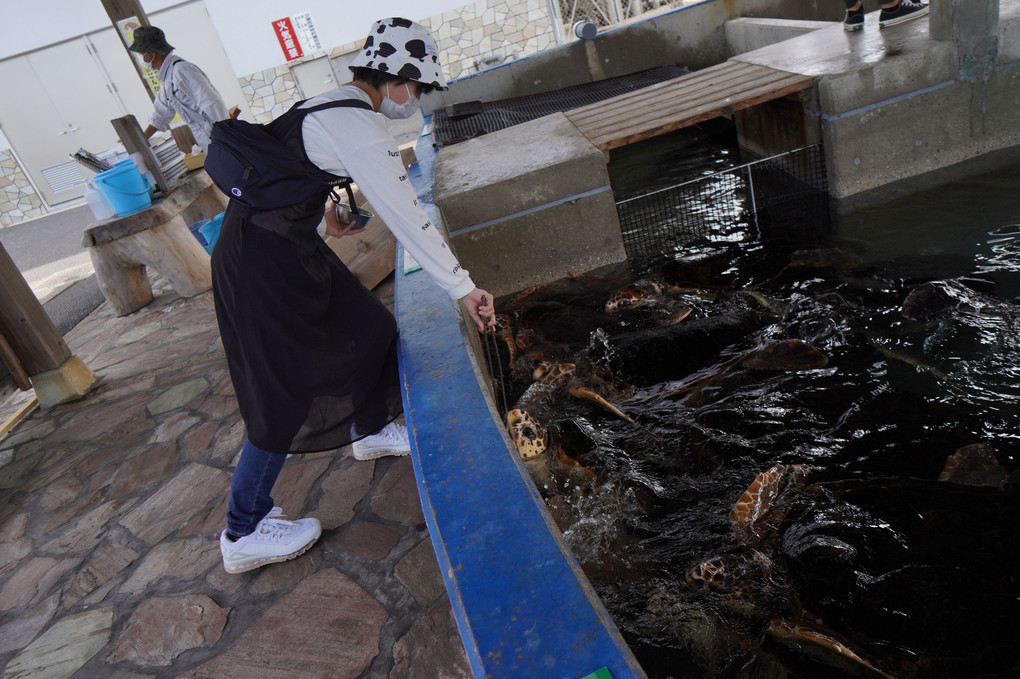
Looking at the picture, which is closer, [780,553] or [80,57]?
[780,553]

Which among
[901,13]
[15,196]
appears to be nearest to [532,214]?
[901,13]

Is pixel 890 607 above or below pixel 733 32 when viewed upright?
below

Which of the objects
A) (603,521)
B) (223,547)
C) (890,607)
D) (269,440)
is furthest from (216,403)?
(890,607)

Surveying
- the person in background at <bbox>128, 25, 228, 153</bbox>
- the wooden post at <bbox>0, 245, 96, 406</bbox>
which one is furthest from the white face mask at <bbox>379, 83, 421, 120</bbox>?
the person in background at <bbox>128, 25, 228, 153</bbox>

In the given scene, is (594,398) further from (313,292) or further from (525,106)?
(525,106)

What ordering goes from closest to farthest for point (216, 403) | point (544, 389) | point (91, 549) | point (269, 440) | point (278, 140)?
point (278, 140)
point (269, 440)
point (91, 549)
point (544, 389)
point (216, 403)

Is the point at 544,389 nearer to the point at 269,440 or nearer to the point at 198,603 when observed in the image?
the point at 269,440

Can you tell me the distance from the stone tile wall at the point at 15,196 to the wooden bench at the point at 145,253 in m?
13.9

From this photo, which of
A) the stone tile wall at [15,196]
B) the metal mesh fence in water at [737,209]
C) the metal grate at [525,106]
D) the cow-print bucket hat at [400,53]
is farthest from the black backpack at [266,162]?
the stone tile wall at [15,196]

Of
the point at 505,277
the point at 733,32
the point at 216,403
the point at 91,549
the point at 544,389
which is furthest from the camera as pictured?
the point at 733,32

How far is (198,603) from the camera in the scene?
2.61 m

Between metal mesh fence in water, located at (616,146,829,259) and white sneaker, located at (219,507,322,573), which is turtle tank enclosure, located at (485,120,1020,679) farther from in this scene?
white sneaker, located at (219,507,322,573)

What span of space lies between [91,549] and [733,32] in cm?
865

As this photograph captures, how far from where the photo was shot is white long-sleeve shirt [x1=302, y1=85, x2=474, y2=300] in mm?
2080
